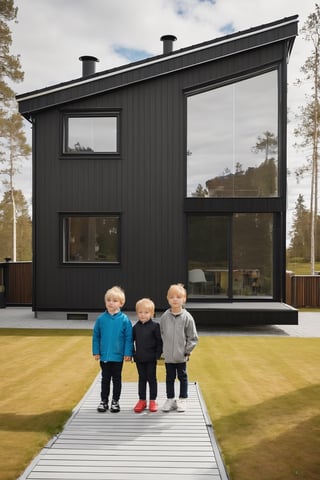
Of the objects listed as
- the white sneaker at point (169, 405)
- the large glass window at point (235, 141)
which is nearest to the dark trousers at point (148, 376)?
the white sneaker at point (169, 405)

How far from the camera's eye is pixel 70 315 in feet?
43.1

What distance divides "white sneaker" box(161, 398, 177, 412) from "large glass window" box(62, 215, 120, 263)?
7851 millimetres

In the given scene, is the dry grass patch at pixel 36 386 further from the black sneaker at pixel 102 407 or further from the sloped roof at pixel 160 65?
the sloped roof at pixel 160 65

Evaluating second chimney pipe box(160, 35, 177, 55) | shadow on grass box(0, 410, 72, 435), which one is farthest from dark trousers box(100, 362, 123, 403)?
second chimney pipe box(160, 35, 177, 55)

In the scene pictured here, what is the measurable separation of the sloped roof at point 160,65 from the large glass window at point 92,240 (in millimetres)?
3228

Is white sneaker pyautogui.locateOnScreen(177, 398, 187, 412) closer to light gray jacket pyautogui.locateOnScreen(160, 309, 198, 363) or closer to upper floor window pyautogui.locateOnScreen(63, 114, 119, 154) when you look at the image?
light gray jacket pyautogui.locateOnScreen(160, 309, 198, 363)

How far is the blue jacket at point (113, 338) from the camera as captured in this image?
17.2 feet

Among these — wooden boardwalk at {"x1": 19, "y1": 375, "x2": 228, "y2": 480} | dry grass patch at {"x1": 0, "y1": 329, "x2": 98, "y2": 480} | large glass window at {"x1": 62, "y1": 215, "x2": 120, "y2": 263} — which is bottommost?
dry grass patch at {"x1": 0, "y1": 329, "x2": 98, "y2": 480}

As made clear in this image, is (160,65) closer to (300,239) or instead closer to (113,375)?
(113,375)

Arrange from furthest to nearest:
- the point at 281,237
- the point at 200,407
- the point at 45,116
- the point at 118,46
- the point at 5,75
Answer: the point at 5,75 < the point at 118,46 < the point at 45,116 < the point at 281,237 < the point at 200,407

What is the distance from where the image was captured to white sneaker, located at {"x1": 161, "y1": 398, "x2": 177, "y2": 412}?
5.34 meters

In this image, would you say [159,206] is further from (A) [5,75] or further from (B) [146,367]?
(A) [5,75]

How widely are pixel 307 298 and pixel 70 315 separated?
811cm

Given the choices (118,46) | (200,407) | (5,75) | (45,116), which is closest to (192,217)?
(45,116)
